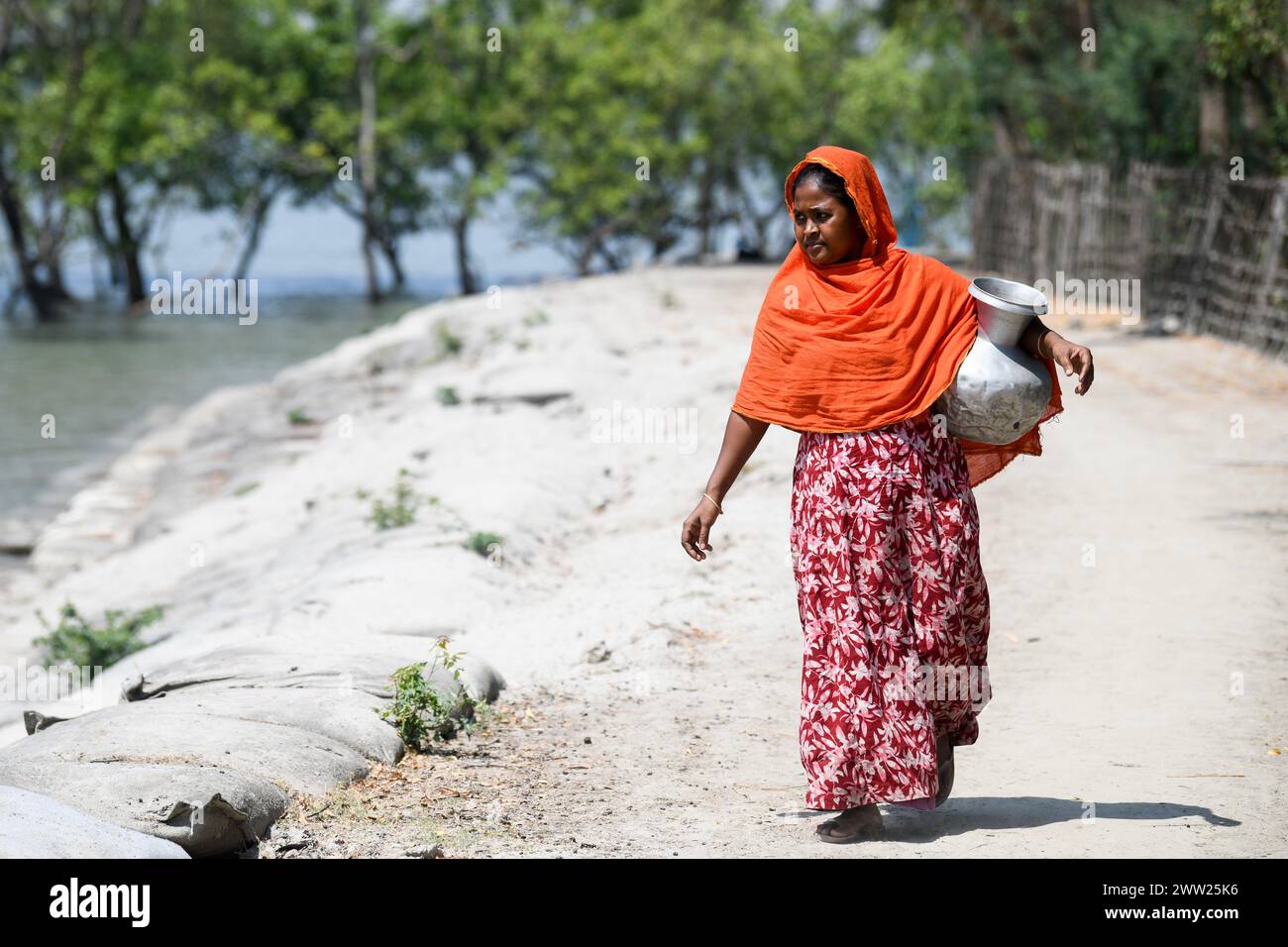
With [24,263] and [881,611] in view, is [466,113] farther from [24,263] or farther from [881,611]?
[881,611]

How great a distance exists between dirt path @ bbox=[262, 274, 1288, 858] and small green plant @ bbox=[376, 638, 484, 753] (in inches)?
4.4

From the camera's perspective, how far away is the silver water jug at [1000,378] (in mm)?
3834

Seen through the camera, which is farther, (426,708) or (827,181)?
(426,708)

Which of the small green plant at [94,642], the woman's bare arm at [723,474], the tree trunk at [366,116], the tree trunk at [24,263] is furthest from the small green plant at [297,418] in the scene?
the tree trunk at [366,116]

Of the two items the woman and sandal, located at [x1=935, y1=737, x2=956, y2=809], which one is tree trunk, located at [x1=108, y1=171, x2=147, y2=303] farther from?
sandal, located at [x1=935, y1=737, x2=956, y2=809]

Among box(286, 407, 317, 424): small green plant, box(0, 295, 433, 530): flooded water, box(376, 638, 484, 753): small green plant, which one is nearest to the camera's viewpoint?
box(376, 638, 484, 753): small green plant

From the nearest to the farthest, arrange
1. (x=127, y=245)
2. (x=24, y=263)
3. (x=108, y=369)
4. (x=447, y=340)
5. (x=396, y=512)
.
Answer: (x=396, y=512) → (x=447, y=340) → (x=108, y=369) → (x=24, y=263) → (x=127, y=245)

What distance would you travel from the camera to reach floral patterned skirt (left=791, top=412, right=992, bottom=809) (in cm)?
386

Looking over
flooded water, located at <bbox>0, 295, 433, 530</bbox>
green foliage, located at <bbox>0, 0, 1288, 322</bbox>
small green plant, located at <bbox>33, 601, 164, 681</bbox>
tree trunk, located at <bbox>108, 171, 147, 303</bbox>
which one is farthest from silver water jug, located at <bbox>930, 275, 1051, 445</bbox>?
tree trunk, located at <bbox>108, 171, 147, 303</bbox>

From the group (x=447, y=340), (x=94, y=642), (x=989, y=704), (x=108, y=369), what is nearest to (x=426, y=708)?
(x=989, y=704)

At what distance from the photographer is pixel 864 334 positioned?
391 cm

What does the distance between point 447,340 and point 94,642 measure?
10602mm

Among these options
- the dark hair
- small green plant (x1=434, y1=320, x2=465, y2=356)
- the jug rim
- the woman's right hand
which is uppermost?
the dark hair

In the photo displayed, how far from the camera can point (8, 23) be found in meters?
31.8
